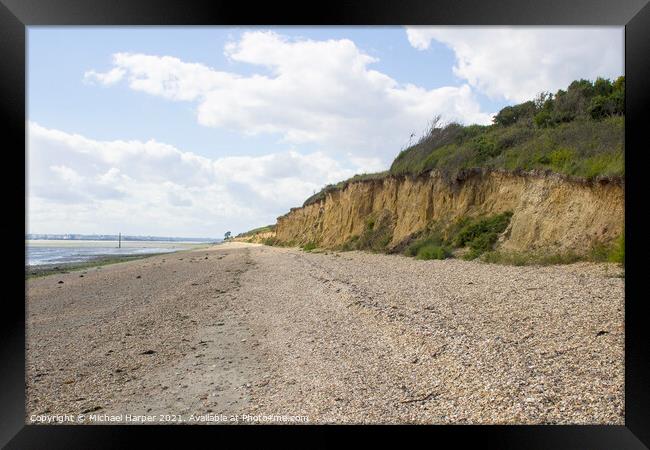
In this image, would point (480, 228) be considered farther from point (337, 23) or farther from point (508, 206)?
point (337, 23)

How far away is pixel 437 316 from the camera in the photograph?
6.23 meters

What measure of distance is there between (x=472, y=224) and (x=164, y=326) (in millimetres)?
10134

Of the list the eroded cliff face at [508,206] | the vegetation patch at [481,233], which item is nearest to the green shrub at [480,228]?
the vegetation patch at [481,233]

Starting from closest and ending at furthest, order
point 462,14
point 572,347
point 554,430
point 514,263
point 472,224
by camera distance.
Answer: point 554,430
point 462,14
point 572,347
point 514,263
point 472,224

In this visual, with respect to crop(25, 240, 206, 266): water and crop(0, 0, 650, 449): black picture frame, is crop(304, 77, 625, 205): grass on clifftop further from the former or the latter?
crop(25, 240, 206, 266): water

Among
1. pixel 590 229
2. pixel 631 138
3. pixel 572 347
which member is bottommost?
pixel 572 347

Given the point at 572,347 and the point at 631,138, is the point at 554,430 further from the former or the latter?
the point at 631,138

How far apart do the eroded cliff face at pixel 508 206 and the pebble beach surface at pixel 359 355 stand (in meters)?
1.62

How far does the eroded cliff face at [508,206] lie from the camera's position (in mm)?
9352

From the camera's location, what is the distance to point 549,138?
40.0 ft

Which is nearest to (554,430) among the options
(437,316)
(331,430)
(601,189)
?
(331,430)

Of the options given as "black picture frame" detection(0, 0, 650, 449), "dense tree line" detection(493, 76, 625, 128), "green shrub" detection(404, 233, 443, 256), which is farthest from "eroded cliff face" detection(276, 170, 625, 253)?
"black picture frame" detection(0, 0, 650, 449)

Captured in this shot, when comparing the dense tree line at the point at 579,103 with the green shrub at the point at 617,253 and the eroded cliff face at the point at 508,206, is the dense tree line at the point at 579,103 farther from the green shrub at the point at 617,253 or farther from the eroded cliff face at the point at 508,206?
the green shrub at the point at 617,253

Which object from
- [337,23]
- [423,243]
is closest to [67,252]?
[423,243]
